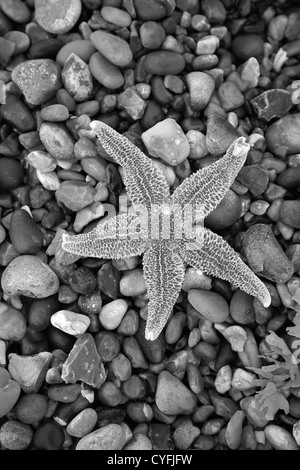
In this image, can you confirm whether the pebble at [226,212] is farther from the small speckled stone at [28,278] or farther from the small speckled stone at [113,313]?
the small speckled stone at [28,278]

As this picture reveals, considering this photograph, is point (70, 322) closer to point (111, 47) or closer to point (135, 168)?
point (135, 168)

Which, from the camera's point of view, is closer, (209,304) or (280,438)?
(280,438)

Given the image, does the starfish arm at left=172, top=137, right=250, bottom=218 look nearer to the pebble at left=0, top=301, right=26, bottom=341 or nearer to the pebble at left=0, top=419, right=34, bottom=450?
the pebble at left=0, top=301, right=26, bottom=341

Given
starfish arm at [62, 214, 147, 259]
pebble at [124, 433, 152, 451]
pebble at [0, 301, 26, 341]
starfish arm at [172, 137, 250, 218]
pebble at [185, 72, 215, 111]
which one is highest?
pebble at [185, 72, 215, 111]

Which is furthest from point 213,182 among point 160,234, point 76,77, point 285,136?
point 76,77

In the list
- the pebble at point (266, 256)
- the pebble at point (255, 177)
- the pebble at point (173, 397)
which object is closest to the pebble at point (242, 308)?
the pebble at point (266, 256)

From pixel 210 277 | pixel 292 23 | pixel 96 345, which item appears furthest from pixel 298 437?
pixel 292 23

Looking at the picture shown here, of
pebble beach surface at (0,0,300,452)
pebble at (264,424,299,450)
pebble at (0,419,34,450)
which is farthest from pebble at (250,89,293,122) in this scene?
pebble at (0,419,34,450)

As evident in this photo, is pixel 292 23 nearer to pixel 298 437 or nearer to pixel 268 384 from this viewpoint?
pixel 268 384
